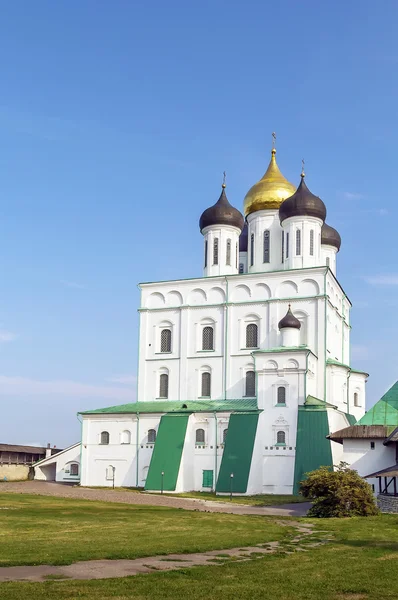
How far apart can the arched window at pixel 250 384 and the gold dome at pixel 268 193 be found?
12.0 meters

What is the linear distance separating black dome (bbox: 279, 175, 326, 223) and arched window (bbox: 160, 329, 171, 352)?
1051 centimetres

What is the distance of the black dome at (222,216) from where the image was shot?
160 ft

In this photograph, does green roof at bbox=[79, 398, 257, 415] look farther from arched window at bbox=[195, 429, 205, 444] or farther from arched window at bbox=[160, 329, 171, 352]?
arched window at bbox=[160, 329, 171, 352]

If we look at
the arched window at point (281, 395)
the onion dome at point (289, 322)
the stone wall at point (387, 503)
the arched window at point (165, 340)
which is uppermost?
the onion dome at point (289, 322)

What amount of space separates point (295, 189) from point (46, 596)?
143 ft

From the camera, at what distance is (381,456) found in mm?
32594

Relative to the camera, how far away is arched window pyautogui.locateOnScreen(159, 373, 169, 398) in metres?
46.3

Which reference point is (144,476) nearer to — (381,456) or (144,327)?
(144,327)

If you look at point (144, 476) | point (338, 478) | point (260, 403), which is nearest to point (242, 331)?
point (260, 403)

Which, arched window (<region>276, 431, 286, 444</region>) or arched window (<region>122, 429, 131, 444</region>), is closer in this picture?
arched window (<region>276, 431, 286, 444</region>)

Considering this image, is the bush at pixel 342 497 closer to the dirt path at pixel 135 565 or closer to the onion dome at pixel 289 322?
the dirt path at pixel 135 565

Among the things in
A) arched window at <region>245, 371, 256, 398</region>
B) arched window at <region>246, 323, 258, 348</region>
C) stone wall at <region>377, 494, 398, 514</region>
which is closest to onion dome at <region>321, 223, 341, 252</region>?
arched window at <region>246, 323, 258, 348</region>

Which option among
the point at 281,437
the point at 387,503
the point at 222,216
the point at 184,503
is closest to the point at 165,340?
the point at 222,216

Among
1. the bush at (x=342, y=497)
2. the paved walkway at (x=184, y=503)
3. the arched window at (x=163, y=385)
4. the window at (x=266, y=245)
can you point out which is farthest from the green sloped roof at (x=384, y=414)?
the window at (x=266, y=245)
